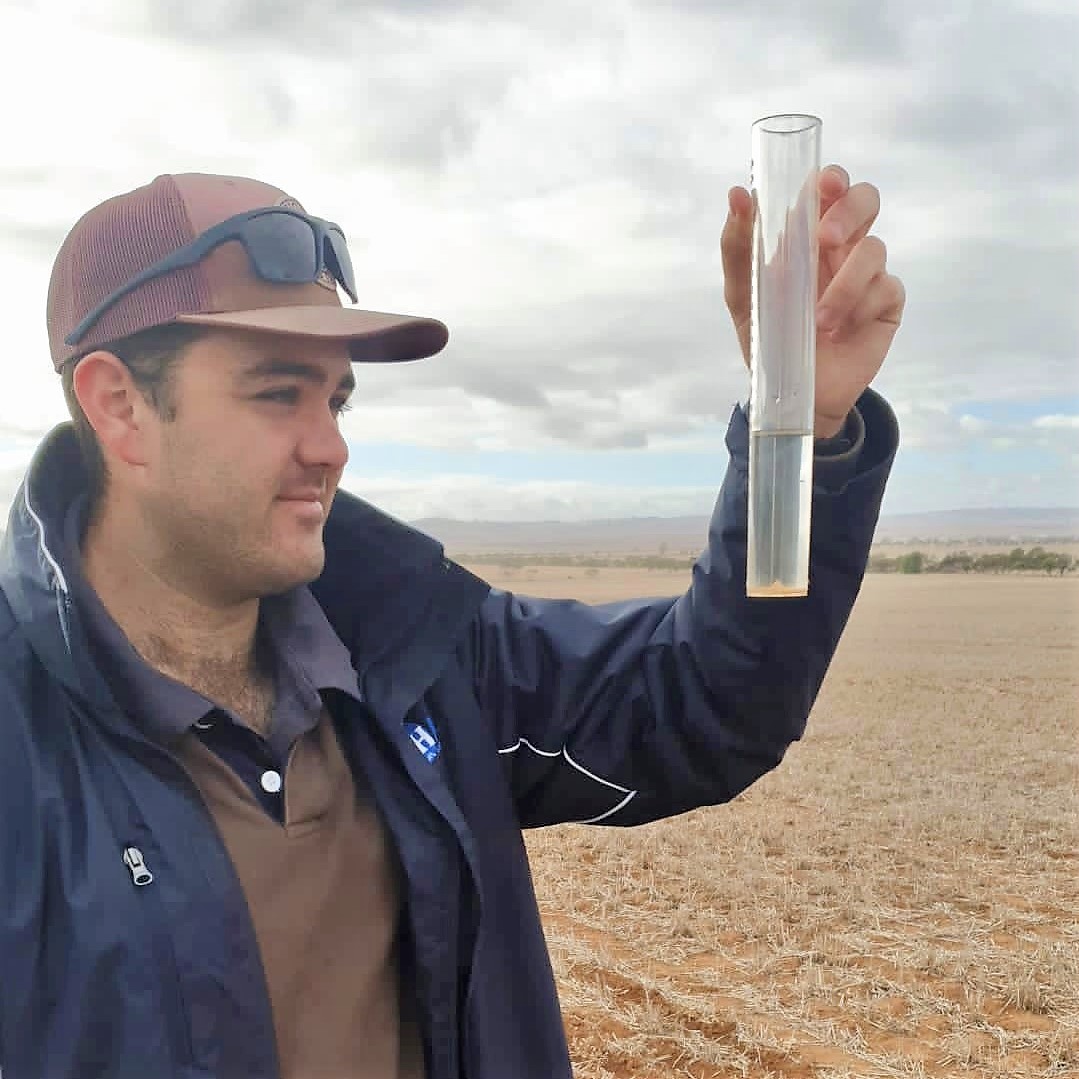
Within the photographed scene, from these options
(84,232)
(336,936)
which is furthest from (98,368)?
(336,936)

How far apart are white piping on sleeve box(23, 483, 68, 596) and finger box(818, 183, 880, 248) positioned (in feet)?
4.49

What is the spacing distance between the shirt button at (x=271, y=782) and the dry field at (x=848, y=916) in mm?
1006

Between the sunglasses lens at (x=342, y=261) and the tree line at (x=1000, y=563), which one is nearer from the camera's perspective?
the sunglasses lens at (x=342, y=261)

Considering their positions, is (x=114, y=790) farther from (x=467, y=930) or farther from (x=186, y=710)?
(x=467, y=930)

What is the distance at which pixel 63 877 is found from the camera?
1551mm

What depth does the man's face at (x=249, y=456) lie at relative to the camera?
2020 mm

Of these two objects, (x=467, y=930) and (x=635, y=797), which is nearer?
(x=467, y=930)

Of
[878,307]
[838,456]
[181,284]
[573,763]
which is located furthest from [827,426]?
[181,284]

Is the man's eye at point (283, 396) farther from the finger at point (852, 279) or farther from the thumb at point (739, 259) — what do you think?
the finger at point (852, 279)

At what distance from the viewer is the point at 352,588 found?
2.34 metres

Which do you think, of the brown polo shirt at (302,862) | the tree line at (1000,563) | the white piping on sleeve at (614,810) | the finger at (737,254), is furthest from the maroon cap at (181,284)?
the tree line at (1000,563)

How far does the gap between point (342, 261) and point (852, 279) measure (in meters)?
1.20

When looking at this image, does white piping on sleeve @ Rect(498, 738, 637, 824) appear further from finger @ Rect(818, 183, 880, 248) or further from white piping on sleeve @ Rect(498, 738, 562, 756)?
finger @ Rect(818, 183, 880, 248)

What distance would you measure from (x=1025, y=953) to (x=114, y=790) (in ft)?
18.6
